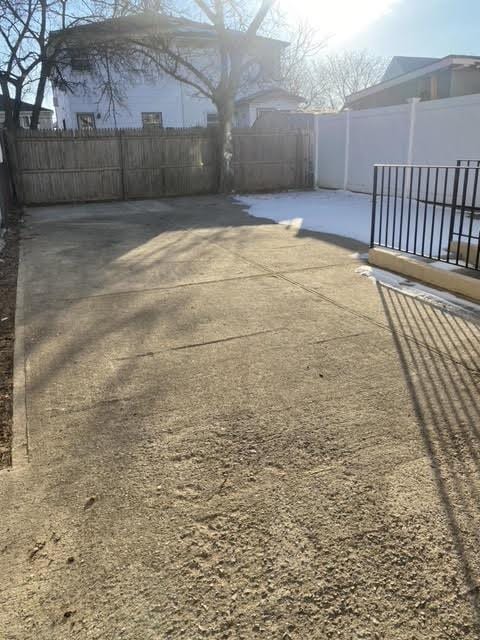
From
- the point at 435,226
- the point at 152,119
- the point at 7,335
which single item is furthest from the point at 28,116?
the point at 7,335

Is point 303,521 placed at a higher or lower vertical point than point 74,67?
Answer: lower

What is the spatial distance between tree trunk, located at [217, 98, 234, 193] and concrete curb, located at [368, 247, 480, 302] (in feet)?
→ 33.4

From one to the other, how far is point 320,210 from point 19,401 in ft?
32.9

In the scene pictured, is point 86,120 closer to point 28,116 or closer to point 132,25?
point 132,25

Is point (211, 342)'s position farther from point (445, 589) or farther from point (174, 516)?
point (445, 589)

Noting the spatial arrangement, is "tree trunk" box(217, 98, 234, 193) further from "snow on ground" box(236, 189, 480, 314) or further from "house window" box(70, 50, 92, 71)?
"house window" box(70, 50, 92, 71)

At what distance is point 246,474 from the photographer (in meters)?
2.59

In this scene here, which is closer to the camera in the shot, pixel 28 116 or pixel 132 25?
pixel 132 25

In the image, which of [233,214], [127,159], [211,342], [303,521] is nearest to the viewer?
[303,521]

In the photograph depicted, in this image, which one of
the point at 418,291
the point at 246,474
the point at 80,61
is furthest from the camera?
the point at 80,61

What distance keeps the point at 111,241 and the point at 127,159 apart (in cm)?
733

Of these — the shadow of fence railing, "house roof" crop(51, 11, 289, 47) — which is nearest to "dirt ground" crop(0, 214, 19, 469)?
the shadow of fence railing

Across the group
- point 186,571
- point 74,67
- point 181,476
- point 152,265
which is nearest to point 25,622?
point 186,571

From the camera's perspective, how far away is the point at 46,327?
476 cm
